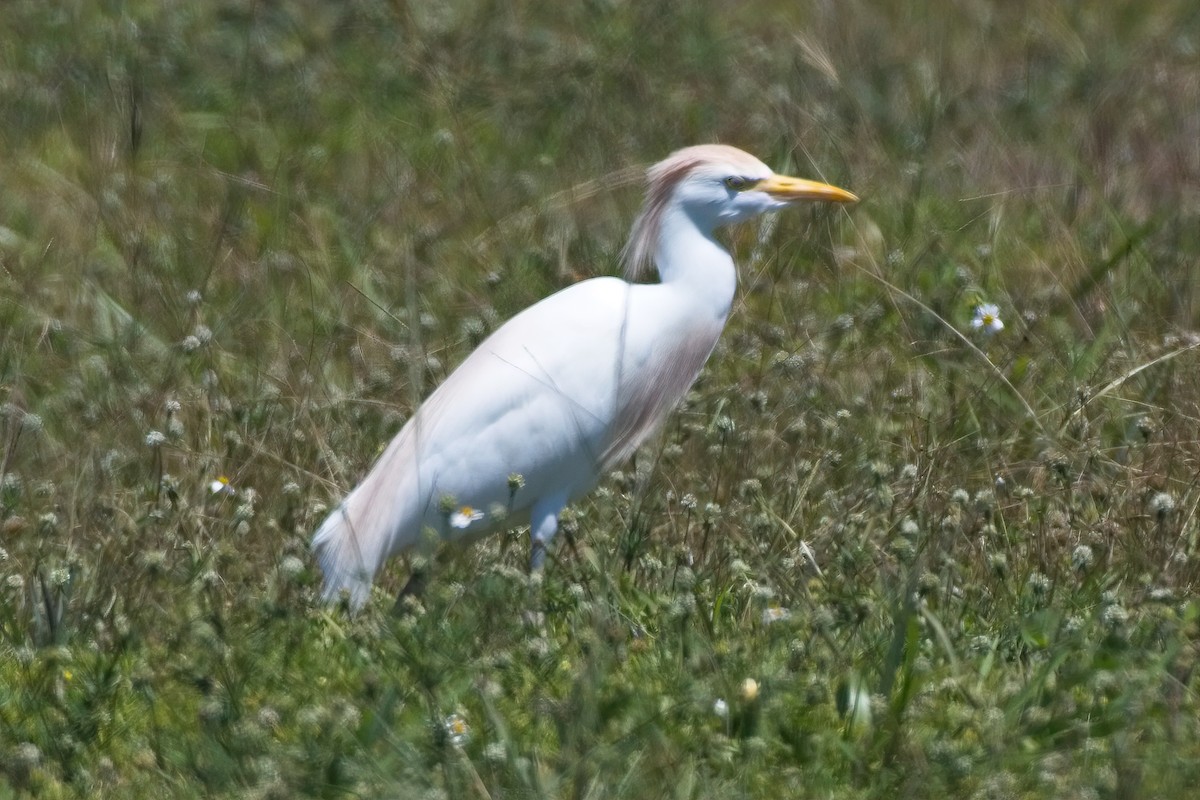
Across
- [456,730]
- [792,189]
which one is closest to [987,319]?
[792,189]

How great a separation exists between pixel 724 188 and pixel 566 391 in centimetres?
61

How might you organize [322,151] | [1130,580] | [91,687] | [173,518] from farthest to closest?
[322,151] < [173,518] < [1130,580] < [91,687]

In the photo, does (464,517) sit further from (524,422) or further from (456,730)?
(456,730)

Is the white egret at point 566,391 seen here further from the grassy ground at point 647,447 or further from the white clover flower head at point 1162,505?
the white clover flower head at point 1162,505

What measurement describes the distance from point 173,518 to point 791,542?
1361 millimetres

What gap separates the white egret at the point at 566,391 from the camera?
414 centimetres

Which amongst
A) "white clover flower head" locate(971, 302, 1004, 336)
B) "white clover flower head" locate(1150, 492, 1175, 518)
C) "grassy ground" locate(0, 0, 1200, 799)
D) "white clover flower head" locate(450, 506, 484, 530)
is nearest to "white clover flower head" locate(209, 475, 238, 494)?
"grassy ground" locate(0, 0, 1200, 799)

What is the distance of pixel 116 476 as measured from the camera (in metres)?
4.73

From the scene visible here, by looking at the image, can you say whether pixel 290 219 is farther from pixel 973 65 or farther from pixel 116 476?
pixel 973 65

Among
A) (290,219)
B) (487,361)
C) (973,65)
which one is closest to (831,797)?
(487,361)

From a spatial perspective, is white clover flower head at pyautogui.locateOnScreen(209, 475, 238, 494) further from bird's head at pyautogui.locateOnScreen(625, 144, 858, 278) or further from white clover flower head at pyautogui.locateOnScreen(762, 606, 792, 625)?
white clover flower head at pyautogui.locateOnScreen(762, 606, 792, 625)

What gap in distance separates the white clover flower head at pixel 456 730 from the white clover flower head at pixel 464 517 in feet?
2.94

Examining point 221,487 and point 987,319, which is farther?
A: point 987,319

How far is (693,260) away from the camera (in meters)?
4.41
